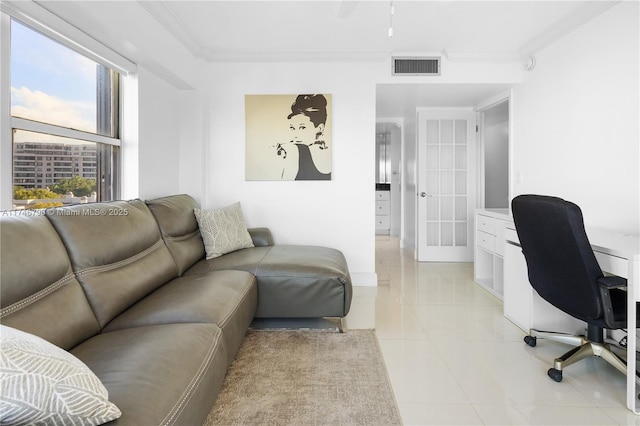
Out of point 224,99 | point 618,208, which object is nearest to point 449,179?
point 618,208

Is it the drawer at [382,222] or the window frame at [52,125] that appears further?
the drawer at [382,222]

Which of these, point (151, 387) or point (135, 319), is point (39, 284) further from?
point (151, 387)

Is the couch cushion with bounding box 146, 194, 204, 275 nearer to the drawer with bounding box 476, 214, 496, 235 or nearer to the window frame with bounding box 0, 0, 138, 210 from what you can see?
the window frame with bounding box 0, 0, 138, 210

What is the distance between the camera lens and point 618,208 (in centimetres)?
257

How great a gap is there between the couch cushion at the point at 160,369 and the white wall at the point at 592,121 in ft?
9.09

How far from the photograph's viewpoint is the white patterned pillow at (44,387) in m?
0.74

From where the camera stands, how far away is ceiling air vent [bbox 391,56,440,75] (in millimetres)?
3787

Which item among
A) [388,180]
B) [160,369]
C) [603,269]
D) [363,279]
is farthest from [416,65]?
[388,180]

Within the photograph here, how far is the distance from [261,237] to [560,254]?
2.48 metres

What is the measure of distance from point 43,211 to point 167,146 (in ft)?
6.60

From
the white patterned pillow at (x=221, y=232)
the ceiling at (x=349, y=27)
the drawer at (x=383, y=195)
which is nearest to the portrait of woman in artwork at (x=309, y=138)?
the ceiling at (x=349, y=27)

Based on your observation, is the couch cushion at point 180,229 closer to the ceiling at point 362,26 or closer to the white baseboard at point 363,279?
the ceiling at point 362,26

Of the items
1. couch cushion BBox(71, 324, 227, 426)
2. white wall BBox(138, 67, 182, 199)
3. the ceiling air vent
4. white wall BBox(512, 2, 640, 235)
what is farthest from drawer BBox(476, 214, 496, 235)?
white wall BBox(138, 67, 182, 199)

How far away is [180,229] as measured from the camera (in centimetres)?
282
